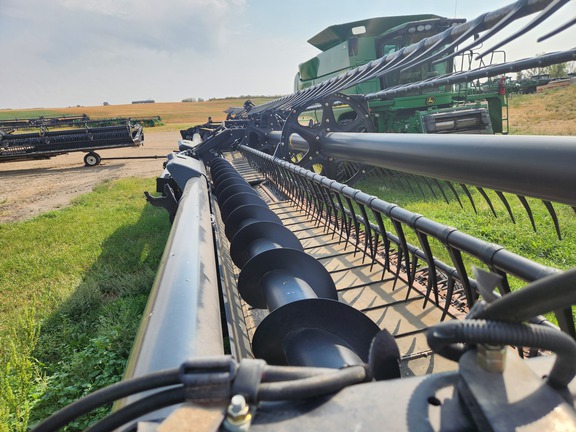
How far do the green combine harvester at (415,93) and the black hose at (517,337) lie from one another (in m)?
5.91

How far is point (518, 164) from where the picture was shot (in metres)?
1.67

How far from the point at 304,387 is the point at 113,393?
0.92 ft

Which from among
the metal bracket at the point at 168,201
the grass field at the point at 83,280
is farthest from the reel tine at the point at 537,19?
the metal bracket at the point at 168,201

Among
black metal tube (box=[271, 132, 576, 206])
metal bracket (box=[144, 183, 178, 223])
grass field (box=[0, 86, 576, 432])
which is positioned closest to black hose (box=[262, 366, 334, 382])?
black metal tube (box=[271, 132, 576, 206])

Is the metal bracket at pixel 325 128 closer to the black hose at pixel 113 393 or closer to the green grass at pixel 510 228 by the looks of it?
the green grass at pixel 510 228

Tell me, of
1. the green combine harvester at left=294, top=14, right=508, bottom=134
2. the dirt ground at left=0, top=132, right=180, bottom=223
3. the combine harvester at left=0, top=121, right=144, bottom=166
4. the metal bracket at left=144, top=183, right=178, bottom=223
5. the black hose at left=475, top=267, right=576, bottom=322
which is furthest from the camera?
the combine harvester at left=0, top=121, right=144, bottom=166

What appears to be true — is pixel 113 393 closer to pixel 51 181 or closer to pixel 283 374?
pixel 283 374

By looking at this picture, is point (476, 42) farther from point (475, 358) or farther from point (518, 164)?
point (475, 358)

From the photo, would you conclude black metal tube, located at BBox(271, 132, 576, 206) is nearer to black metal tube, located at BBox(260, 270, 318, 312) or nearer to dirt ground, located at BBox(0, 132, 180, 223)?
black metal tube, located at BBox(260, 270, 318, 312)

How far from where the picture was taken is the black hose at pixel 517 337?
0.48 meters

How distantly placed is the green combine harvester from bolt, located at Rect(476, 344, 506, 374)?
592 cm

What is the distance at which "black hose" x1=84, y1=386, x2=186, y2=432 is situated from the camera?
0.58 metres

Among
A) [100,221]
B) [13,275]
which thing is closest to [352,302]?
[13,275]

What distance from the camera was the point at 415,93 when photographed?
6301mm
